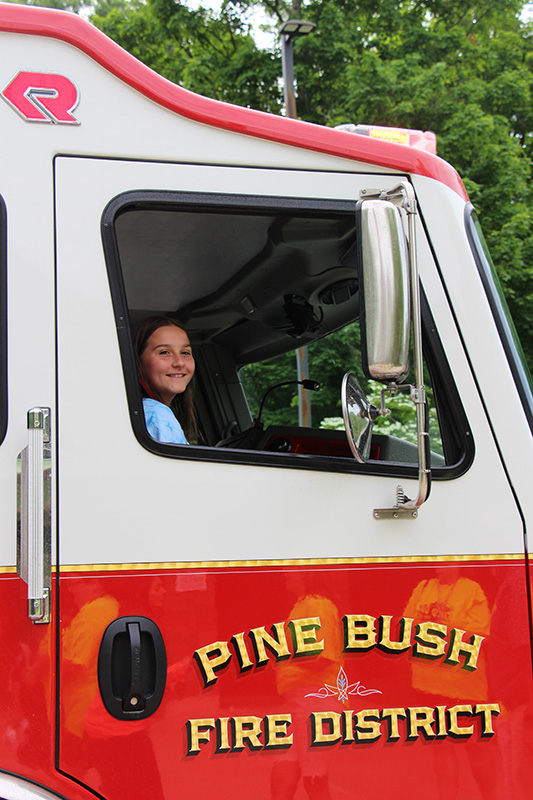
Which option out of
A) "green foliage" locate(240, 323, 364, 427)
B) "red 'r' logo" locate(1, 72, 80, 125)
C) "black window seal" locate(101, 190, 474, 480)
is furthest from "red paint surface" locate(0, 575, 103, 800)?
"green foliage" locate(240, 323, 364, 427)

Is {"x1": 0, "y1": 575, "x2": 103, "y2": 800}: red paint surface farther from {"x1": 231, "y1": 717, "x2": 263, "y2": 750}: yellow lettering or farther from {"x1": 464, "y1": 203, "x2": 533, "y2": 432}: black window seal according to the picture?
{"x1": 464, "y1": 203, "x2": 533, "y2": 432}: black window seal

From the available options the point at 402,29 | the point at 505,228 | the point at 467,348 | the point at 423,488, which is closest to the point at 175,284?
the point at 467,348

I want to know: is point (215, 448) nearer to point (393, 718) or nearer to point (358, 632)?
point (358, 632)

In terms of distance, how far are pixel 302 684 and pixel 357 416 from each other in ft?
2.16

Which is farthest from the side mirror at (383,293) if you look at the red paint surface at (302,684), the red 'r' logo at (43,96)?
the red 'r' logo at (43,96)

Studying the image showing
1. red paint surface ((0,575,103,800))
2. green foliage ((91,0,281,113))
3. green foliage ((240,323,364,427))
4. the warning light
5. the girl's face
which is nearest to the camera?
red paint surface ((0,575,103,800))

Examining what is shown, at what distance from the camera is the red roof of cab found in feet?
6.05

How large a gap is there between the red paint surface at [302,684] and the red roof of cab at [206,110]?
42.5 inches

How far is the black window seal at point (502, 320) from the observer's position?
6.70 feet

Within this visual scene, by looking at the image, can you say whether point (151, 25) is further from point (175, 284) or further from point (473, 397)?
point (473, 397)

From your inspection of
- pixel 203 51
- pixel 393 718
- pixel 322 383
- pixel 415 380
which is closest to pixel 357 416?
pixel 415 380

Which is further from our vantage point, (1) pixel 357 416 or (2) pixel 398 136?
(2) pixel 398 136

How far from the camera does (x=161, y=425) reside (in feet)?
6.79

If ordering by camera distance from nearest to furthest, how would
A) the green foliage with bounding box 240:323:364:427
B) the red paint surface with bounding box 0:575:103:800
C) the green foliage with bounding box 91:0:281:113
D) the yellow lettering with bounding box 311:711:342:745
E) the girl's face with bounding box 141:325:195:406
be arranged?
the red paint surface with bounding box 0:575:103:800
the yellow lettering with bounding box 311:711:342:745
the girl's face with bounding box 141:325:195:406
the green foliage with bounding box 240:323:364:427
the green foliage with bounding box 91:0:281:113
